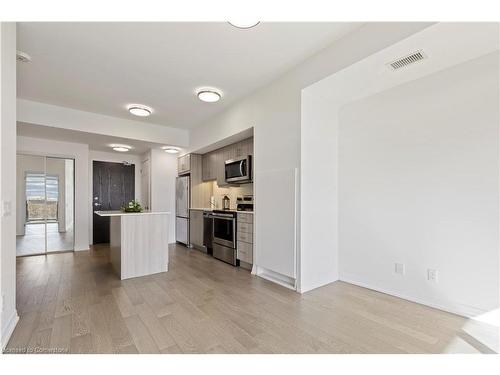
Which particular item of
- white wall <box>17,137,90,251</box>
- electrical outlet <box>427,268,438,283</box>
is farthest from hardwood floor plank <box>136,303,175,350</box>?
white wall <box>17,137,90,251</box>

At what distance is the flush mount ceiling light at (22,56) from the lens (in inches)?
105

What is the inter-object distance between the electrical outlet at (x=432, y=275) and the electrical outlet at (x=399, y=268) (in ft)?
0.77

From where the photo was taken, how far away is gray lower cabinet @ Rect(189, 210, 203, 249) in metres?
5.15

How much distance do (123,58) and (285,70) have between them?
75.5 inches

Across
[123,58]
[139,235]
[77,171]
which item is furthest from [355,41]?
[77,171]

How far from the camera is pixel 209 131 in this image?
4.88m

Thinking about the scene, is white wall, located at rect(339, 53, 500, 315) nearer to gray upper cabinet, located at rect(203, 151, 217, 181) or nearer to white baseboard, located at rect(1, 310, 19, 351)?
gray upper cabinet, located at rect(203, 151, 217, 181)

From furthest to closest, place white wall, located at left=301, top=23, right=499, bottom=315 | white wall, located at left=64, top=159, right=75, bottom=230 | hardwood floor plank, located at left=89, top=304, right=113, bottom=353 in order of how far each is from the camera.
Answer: white wall, located at left=64, top=159, right=75, bottom=230 < white wall, located at left=301, top=23, right=499, bottom=315 < hardwood floor plank, located at left=89, top=304, right=113, bottom=353

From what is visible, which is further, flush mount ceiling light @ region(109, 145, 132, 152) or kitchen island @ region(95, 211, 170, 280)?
flush mount ceiling light @ region(109, 145, 132, 152)

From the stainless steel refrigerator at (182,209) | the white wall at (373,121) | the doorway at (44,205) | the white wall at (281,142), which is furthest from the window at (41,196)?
the white wall at (373,121)

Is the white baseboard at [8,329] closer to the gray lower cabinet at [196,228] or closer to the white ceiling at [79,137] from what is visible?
the gray lower cabinet at [196,228]

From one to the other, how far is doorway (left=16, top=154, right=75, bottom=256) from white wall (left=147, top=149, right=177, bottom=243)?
165 centimetres

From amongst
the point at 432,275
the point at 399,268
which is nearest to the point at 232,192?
the point at 399,268
